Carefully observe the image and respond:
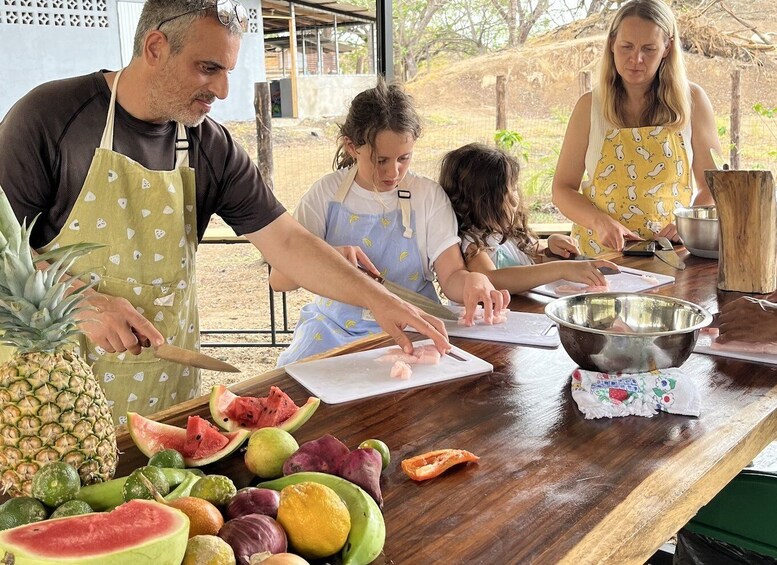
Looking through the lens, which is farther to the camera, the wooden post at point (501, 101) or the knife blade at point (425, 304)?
the wooden post at point (501, 101)

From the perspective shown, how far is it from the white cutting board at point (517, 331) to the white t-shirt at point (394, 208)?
0.64 metres

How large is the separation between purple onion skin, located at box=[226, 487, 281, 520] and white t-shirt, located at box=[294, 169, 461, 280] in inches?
76.9

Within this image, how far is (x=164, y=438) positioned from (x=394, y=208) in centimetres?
174

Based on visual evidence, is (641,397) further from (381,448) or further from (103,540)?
(103,540)

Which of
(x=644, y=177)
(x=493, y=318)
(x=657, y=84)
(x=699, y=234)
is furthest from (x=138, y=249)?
(x=657, y=84)

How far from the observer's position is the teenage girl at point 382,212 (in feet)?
9.52

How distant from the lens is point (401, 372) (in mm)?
1952

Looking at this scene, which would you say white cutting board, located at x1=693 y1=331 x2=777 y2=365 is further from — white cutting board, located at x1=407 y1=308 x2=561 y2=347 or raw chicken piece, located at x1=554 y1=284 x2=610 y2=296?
raw chicken piece, located at x1=554 y1=284 x2=610 y2=296

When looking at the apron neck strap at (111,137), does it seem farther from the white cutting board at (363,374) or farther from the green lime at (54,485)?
the green lime at (54,485)

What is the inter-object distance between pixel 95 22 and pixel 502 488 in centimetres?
788

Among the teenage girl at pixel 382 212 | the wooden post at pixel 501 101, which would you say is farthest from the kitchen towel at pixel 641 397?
the wooden post at pixel 501 101

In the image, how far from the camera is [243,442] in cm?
153

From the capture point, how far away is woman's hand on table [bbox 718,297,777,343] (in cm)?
212

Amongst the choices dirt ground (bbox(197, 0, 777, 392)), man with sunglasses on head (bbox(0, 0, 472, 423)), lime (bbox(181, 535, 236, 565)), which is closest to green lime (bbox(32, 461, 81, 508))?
lime (bbox(181, 535, 236, 565))
